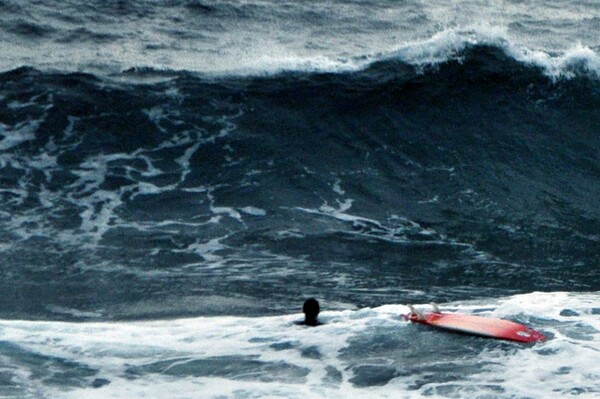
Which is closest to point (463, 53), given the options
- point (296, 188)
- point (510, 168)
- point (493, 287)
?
point (510, 168)

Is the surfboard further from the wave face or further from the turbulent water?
the wave face

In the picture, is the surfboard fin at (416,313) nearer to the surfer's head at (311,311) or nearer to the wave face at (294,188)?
the surfer's head at (311,311)

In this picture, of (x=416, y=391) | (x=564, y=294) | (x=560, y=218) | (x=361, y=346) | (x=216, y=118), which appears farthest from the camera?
(x=216, y=118)

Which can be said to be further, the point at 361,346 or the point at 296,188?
the point at 296,188

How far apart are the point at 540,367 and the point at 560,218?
651cm

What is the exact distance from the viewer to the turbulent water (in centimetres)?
1279

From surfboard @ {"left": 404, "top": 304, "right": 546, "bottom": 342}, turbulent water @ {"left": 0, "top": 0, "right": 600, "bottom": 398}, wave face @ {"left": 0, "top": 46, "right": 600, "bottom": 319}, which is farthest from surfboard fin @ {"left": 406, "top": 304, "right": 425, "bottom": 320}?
wave face @ {"left": 0, "top": 46, "right": 600, "bottom": 319}

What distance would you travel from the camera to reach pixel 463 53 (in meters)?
24.2

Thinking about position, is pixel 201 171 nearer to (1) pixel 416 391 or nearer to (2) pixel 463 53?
(2) pixel 463 53

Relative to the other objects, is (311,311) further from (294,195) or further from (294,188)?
(294,188)

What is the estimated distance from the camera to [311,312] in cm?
1362

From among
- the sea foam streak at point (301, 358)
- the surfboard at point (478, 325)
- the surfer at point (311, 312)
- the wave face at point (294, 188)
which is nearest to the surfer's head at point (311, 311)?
the surfer at point (311, 312)

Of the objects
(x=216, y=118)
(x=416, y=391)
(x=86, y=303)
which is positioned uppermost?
(x=216, y=118)

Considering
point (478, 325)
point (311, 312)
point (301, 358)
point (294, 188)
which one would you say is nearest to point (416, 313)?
point (478, 325)
